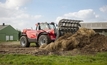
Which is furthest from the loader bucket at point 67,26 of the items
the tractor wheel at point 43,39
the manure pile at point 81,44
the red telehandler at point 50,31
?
the manure pile at point 81,44

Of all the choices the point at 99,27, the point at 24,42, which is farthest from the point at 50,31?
the point at 99,27

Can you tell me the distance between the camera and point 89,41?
1653 centimetres

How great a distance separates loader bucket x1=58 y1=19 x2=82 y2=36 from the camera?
19375 millimetres

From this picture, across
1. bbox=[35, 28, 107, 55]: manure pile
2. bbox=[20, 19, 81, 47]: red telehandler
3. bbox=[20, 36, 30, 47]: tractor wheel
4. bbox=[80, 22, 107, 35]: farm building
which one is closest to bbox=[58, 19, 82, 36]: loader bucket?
bbox=[20, 19, 81, 47]: red telehandler

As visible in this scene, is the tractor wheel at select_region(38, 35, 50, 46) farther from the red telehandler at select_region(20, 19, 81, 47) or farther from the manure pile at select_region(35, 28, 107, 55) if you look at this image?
the manure pile at select_region(35, 28, 107, 55)

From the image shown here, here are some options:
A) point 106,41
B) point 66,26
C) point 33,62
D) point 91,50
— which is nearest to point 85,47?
point 91,50

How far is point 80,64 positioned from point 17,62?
2858mm

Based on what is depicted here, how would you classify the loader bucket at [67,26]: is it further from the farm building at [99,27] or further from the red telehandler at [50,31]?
the farm building at [99,27]

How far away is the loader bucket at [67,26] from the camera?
19.4 m

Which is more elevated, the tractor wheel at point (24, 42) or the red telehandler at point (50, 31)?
the red telehandler at point (50, 31)

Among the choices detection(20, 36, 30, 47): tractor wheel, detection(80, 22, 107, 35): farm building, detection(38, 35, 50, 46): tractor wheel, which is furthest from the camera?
detection(80, 22, 107, 35): farm building

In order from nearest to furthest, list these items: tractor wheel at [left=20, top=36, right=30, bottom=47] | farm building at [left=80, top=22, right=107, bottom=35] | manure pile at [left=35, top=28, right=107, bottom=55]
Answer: manure pile at [left=35, top=28, right=107, bottom=55], tractor wheel at [left=20, top=36, right=30, bottom=47], farm building at [left=80, top=22, right=107, bottom=35]

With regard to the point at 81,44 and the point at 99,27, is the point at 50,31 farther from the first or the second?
the point at 99,27

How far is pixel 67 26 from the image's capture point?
19812mm
